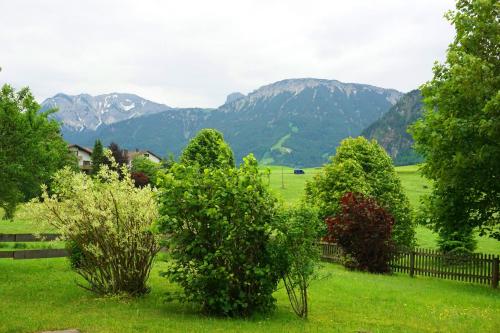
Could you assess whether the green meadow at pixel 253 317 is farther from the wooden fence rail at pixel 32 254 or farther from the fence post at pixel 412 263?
the fence post at pixel 412 263

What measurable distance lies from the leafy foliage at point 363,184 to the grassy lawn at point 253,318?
13.2 m

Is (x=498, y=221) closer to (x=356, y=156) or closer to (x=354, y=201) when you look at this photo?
(x=354, y=201)

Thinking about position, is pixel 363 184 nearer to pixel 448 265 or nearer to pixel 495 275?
pixel 448 265

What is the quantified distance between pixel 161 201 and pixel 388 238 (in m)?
15.4

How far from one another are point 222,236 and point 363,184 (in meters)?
21.4

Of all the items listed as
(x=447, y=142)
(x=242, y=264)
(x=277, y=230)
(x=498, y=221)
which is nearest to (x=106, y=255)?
(x=242, y=264)

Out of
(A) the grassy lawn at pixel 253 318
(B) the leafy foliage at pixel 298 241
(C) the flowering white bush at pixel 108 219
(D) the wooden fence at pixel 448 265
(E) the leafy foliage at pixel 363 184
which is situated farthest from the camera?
(E) the leafy foliage at pixel 363 184

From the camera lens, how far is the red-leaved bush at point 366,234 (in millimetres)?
23078

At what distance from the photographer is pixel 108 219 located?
39.7ft

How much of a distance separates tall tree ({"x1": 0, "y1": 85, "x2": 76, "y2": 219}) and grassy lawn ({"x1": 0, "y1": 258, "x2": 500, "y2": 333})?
3053 millimetres

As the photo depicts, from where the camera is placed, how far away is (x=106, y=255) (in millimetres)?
12406

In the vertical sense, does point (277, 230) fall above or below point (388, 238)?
Result: above

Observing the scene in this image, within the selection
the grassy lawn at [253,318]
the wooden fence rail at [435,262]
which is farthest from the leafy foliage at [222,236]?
the wooden fence rail at [435,262]

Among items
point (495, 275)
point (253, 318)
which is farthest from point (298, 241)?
point (495, 275)
